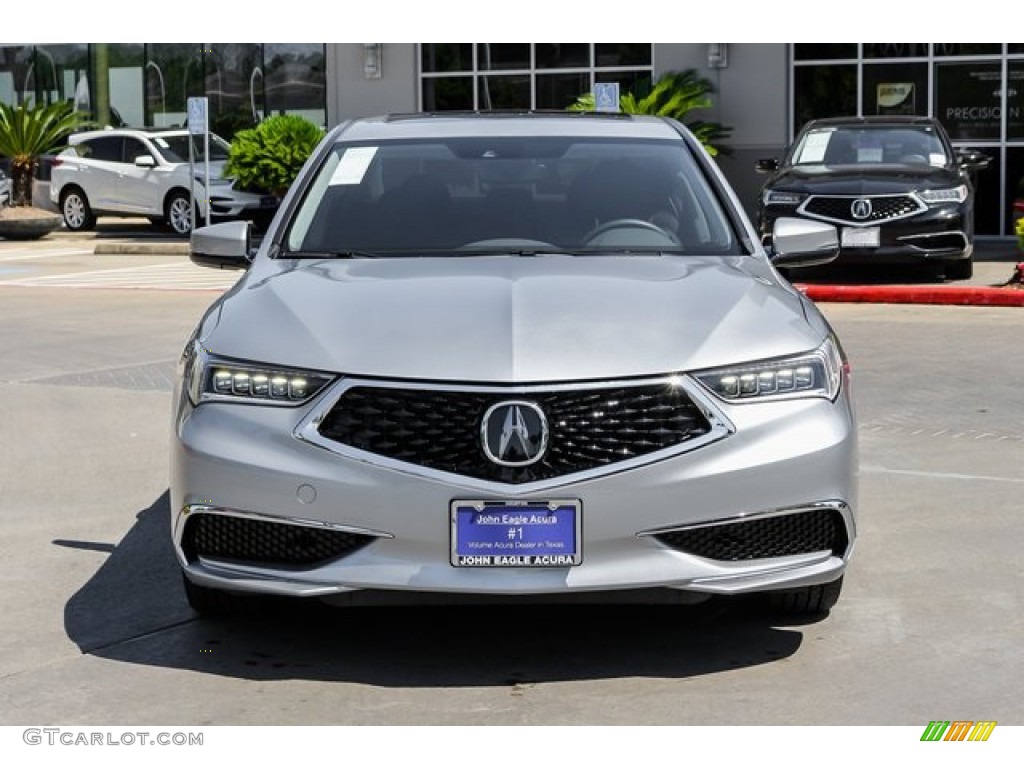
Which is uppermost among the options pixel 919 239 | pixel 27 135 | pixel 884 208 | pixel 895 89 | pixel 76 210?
pixel 895 89

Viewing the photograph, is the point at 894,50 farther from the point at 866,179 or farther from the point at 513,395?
the point at 513,395

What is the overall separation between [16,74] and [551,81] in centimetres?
1179

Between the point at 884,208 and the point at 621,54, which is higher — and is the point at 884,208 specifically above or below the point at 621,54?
below

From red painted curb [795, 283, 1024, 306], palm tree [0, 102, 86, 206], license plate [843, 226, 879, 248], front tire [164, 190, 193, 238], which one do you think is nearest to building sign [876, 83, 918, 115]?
license plate [843, 226, 879, 248]

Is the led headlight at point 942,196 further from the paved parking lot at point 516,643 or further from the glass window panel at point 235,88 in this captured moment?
the glass window panel at point 235,88

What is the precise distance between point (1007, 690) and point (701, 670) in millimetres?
844

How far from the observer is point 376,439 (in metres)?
5.25

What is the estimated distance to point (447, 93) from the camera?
2891 centimetres

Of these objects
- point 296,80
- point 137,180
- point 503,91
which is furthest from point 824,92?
A: point 137,180

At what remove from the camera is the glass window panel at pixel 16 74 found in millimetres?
34875

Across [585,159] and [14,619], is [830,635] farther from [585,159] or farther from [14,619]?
[14,619]

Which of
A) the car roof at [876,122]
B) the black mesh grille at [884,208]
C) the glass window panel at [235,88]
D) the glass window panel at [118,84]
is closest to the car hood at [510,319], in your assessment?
the black mesh grille at [884,208]

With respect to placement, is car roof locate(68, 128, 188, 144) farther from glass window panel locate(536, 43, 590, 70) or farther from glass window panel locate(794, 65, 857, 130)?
glass window panel locate(794, 65, 857, 130)

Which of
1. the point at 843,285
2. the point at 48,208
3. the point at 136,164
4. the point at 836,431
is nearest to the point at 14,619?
the point at 836,431
